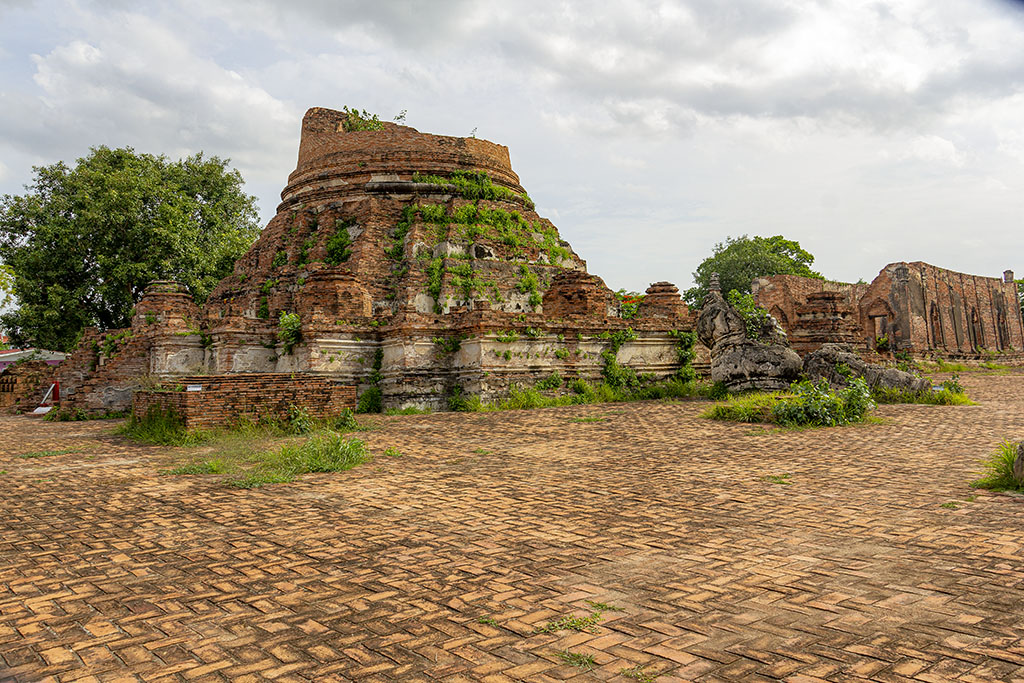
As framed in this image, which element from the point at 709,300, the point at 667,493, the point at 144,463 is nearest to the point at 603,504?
the point at 667,493

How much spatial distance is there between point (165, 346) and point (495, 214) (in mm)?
8117

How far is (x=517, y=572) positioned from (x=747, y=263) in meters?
40.6

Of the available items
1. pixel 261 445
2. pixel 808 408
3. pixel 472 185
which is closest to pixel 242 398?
pixel 261 445

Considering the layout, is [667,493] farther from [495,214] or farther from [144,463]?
[495,214]

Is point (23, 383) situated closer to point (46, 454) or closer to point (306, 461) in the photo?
point (46, 454)

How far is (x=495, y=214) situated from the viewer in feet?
54.2

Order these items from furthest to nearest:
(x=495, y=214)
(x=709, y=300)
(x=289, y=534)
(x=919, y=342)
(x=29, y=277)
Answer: (x=919, y=342)
(x=29, y=277)
(x=495, y=214)
(x=709, y=300)
(x=289, y=534)

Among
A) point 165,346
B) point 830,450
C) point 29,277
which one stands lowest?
point 830,450

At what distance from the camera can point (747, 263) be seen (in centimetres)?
4078

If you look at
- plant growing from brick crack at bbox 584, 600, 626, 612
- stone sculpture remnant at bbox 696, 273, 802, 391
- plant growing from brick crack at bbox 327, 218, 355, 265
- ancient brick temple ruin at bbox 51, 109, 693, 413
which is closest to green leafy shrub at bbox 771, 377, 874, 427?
stone sculpture remnant at bbox 696, 273, 802, 391

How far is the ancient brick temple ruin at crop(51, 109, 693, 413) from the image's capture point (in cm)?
1269

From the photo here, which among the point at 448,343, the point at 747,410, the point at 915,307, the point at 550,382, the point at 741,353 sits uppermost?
the point at 915,307

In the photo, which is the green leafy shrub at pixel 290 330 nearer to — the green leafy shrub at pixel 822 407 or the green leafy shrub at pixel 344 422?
the green leafy shrub at pixel 344 422

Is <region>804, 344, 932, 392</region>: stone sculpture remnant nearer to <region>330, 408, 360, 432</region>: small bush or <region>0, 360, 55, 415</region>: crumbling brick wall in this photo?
<region>330, 408, 360, 432</region>: small bush
